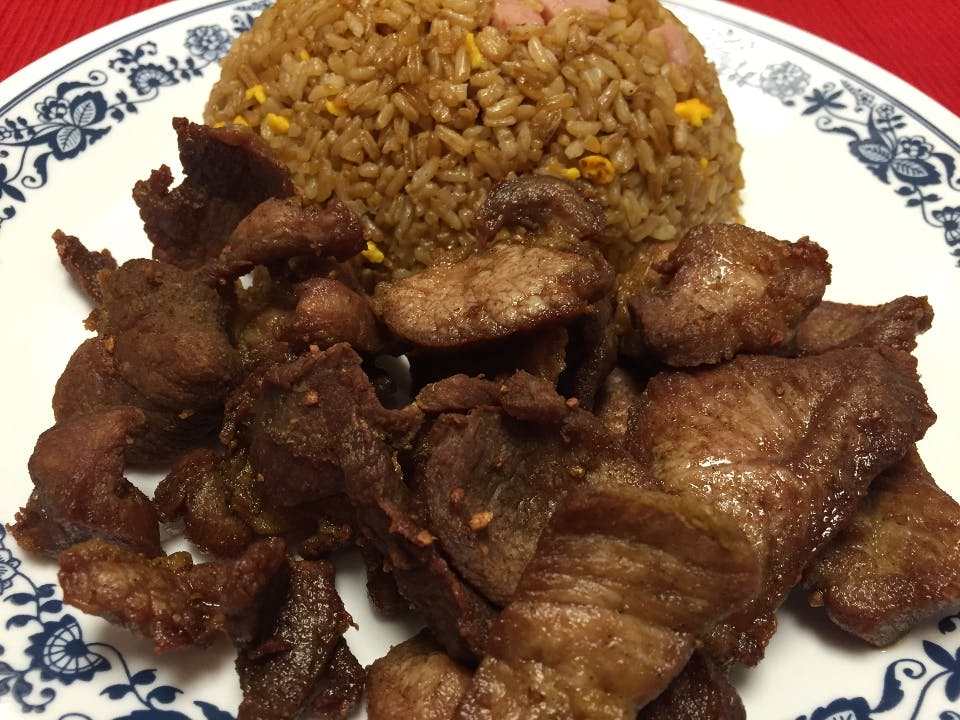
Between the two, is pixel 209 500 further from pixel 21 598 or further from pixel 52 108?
pixel 52 108

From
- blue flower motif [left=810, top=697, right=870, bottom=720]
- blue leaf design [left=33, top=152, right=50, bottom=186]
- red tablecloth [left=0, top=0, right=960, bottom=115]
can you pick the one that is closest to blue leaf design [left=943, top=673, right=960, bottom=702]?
blue flower motif [left=810, top=697, right=870, bottom=720]

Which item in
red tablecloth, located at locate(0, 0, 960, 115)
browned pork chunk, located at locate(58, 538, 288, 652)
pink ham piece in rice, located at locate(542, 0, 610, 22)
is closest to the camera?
browned pork chunk, located at locate(58, 538, 288, 652)

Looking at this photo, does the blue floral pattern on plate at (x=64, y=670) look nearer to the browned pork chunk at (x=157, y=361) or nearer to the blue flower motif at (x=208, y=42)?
the browned pork chunk at (x=157, y=361)

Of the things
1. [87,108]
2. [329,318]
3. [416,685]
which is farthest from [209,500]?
[87,108]

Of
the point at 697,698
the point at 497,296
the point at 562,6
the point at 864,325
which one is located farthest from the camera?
the point at 562,6

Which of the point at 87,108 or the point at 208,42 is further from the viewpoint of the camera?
the point at 208,42

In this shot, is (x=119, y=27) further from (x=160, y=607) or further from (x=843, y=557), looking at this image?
(x=843, y=557)

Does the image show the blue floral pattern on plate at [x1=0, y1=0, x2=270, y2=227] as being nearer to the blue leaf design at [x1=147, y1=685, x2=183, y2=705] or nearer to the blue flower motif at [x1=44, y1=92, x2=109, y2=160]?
the blue flower motif at [x1=44, y1=92, x2=109, y2=160]
